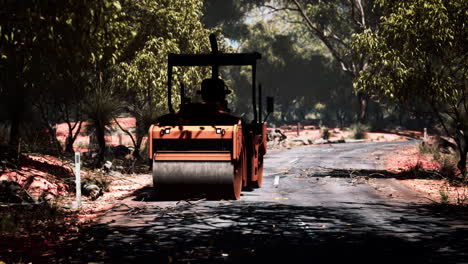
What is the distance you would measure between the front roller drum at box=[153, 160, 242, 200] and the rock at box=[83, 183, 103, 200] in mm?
2394

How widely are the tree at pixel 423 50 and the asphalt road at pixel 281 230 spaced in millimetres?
3970

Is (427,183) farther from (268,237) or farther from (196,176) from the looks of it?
(268,237)

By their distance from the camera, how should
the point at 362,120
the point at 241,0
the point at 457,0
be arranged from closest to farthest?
the point at 457,0 → the point at 362,120 → the point at 241,0

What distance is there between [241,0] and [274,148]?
28387 millimetres

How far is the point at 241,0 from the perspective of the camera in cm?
5947

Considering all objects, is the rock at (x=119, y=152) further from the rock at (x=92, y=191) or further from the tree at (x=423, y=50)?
the tree at (x=423, y=50)

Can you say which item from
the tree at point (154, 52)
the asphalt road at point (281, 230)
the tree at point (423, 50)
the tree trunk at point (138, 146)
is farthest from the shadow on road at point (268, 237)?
the tree at point (154, 52)

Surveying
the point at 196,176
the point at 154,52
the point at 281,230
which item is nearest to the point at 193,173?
the point at 196,176

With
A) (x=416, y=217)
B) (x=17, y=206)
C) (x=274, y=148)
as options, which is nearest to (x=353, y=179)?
(x=416, y=217)

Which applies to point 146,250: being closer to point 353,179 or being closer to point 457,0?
point 353,179

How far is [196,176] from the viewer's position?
38.6ft

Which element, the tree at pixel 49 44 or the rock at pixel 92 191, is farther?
the rock at pixel 92 191

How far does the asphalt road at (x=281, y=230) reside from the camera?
305 inches

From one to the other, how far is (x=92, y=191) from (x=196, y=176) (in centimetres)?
340
